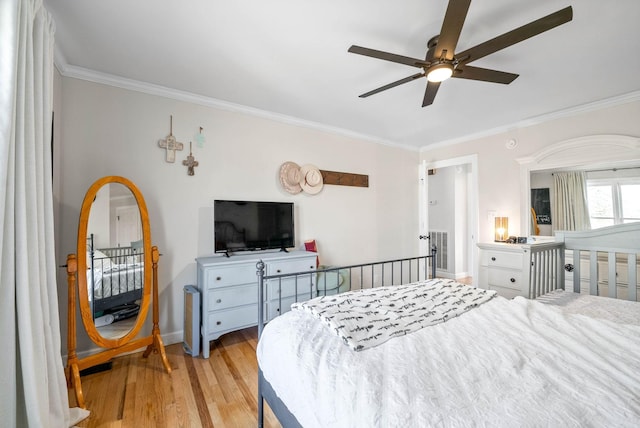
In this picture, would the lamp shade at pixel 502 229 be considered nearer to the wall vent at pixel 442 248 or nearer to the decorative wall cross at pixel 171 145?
the wall vent at pixel 442 248

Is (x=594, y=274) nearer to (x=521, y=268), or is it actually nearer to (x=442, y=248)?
(x=521, y=268)

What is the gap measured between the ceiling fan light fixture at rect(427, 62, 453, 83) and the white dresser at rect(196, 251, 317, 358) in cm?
177

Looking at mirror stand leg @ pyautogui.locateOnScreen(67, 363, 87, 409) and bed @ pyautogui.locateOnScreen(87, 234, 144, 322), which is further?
bed @ pyautogui.locateOnScreen(87, 234, 144, 322)

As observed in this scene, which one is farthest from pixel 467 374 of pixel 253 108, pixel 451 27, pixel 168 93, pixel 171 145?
pixel 168 93

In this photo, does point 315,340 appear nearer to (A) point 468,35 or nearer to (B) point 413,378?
(B) point 413,378

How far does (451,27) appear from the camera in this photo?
1.40 metres

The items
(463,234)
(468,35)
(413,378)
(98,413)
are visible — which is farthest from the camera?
(463,234)

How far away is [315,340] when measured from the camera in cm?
114

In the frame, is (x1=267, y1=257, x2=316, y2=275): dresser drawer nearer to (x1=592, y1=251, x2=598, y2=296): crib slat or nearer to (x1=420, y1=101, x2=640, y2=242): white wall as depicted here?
(x1=592, y1=251, x2=598, y2=296): crib slat

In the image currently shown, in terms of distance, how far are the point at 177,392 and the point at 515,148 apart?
4436mm

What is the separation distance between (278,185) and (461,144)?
9.47 feet

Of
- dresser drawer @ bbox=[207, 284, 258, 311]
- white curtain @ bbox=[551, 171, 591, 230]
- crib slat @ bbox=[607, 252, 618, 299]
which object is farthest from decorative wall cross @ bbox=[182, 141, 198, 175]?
white curtain @ bbox=[551, 171, 591, 230]

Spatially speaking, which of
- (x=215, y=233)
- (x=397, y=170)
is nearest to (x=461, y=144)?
(x=397, y=170)

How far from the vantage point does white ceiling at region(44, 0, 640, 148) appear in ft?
5.25
